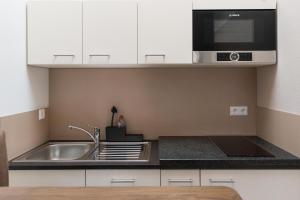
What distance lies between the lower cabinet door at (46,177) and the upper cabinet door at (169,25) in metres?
0.93

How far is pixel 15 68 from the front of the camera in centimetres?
204

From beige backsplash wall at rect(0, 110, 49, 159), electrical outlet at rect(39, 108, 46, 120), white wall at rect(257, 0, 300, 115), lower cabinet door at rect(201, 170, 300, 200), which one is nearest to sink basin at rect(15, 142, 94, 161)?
beige backsplash wall at rect(0, 110, 49, 159)

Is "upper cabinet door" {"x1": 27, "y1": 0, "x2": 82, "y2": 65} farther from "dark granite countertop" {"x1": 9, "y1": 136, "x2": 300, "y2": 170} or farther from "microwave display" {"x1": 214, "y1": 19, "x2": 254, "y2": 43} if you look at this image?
"microwave display" {"x1": 214, "y1": 19, "x2": 254, "y2": 43}

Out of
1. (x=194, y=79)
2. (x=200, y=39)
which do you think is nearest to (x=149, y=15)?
(x=200, y=39)

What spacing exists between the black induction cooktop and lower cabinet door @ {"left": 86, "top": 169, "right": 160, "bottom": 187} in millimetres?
502

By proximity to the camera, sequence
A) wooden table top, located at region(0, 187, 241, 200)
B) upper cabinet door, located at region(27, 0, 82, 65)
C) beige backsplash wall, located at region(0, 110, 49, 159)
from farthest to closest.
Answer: upper cabinet door, located at region(27, 0, 82, 65)
beige backsplash wall, located at region(0, 110, 49, 159)
wooden table top, located at region(0, 187, 241, 200)

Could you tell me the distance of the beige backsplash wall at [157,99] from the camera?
266 cm

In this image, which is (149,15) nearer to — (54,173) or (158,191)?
(54,173)

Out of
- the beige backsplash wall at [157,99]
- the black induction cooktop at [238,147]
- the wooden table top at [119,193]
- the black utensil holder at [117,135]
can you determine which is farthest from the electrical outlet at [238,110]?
the wooden table top at [119,193]

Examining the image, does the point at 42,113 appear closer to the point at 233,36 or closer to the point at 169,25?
the point at 169,25

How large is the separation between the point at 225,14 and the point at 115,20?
0.77 metres

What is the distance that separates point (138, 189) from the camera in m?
1.03

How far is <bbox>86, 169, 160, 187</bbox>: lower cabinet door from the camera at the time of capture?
1901 millimetres

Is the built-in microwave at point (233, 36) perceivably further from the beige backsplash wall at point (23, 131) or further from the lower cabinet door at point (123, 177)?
the beige backsplash wall at point (23, 131)
